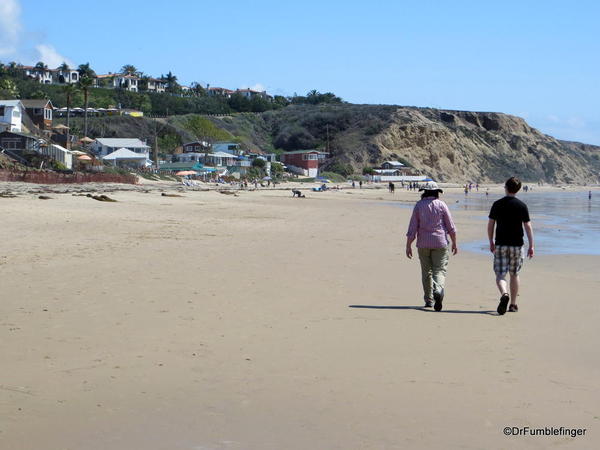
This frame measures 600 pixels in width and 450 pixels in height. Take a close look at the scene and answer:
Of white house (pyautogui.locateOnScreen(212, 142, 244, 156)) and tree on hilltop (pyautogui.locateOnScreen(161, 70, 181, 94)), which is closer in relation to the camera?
white house (pyautogui.locateOnScreen(212, 142, 244, 156))

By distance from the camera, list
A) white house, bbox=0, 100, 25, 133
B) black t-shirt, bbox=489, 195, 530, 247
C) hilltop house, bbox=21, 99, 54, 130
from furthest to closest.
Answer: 1. hilltop house, bbox=21, 99, 54, 130
2. white house, bbox=0, 100, 25, 133
3. black t-shirt, bbox=489, 195, 530, 247

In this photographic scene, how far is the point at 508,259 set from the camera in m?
7.86

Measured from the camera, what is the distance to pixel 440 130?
115 metres

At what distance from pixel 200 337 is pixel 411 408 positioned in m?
2.41

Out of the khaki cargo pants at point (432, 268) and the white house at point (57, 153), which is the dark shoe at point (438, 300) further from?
the white house at point (57, 153)

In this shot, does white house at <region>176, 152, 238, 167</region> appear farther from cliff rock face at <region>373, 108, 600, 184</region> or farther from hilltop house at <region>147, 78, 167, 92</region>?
hilltop house at <region>147, 78, 167, 92</region>

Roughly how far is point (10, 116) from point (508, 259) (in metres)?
→ 65.1

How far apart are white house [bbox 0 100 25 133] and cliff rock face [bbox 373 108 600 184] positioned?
55065 mm

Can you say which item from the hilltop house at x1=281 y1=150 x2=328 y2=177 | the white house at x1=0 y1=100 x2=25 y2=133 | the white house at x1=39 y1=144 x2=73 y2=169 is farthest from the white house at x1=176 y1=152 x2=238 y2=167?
the white house at x1=39 y1=144 x2=73 y2=169

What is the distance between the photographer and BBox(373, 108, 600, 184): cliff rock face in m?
111

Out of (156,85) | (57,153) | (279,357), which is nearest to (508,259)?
(279,357)

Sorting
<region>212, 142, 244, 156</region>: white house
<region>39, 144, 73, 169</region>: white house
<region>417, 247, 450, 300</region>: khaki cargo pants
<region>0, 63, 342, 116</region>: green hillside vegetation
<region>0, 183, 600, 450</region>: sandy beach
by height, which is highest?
<region>0, 63, 342, 116</region>: green hillside vegetation

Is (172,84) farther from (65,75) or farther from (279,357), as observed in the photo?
(279,357)

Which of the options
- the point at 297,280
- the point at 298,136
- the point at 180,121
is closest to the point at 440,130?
the point at 298,136
